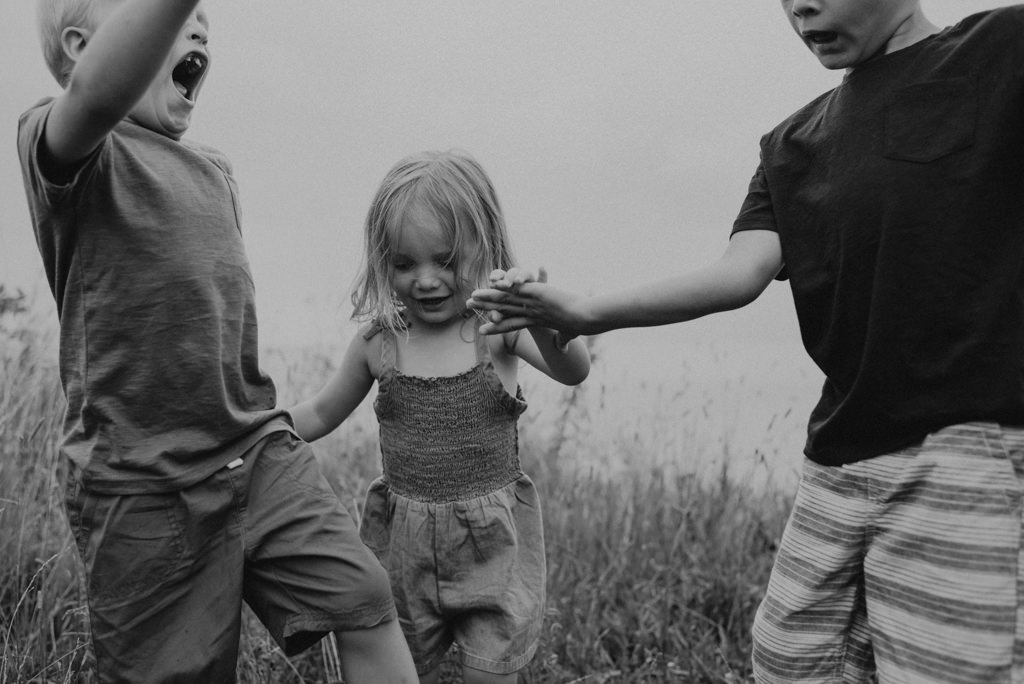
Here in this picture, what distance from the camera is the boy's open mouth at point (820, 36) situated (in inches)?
77.9

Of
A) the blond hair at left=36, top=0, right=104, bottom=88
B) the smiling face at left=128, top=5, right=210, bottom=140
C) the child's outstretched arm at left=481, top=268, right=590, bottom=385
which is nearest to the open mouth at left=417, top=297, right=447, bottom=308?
the child's outstretched arm at left=481, top=268, right=590, bottom=385

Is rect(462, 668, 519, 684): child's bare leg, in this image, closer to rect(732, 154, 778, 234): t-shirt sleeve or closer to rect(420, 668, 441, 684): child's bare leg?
rect(420, 668, 441, 684): child's bare leg

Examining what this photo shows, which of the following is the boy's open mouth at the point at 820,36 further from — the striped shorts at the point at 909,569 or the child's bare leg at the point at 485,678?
the child's bare leg at the point at 485,678

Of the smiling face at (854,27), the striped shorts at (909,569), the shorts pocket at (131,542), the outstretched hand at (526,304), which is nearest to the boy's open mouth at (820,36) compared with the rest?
the smiling face at (854,27)

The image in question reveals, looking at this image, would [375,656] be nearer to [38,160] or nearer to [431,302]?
[431,302]

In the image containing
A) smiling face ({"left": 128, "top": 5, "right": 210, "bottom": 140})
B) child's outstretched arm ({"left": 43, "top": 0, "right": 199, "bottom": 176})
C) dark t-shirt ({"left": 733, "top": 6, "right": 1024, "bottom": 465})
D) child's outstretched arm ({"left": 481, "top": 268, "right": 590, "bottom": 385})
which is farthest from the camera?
child's outstretched arm ({"left": 481, "top": 268, "right": 590, "bottom": 385})

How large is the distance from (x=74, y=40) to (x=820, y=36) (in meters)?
1.52

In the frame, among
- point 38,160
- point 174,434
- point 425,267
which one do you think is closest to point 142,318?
point 174,434

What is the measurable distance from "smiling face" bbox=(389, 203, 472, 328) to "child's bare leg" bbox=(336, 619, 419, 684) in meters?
0.74

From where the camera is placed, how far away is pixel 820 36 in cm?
199

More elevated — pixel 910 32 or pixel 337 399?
pixel 910 32

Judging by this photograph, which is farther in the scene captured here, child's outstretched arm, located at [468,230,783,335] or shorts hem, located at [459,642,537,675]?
shorts hem, located at [459,642,537,675]

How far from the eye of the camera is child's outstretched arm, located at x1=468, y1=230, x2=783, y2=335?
2.00 meters

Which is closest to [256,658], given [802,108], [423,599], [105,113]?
[423,599]
